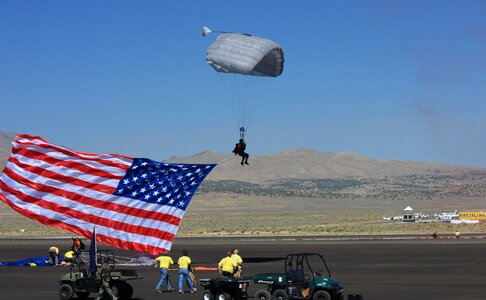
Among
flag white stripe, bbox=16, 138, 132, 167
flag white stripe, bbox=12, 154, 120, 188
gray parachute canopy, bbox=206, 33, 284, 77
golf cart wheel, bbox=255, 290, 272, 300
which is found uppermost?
gray parachute canopy, bbox=206, 33, 284, 77

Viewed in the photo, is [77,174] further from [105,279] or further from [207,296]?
[207,296]

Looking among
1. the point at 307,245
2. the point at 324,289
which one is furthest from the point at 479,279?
the point at 307,245

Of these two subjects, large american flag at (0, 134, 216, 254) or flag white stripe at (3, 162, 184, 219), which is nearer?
large american flag at (0, 134, 216, 254)

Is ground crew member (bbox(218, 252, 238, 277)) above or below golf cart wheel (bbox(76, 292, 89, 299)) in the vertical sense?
above

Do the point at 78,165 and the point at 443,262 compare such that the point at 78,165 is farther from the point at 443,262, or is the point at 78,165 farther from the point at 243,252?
the point at 243,252

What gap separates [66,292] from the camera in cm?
3225

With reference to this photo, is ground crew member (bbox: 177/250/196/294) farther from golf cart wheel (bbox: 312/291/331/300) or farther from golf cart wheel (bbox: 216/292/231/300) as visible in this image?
golf cart wheel (bbox: 312/291/331/300)

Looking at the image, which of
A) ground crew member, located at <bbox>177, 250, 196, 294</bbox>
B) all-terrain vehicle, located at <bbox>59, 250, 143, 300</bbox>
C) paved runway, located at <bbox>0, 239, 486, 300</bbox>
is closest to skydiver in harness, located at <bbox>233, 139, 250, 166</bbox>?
paved runway, located at <bbox>0, 239, 486, 300</bbox>

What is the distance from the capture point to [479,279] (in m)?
38.8

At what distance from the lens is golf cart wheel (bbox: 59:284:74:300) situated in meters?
32.2

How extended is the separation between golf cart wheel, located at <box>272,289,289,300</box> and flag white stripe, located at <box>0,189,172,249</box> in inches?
166

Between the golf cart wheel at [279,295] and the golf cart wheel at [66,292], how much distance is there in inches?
278

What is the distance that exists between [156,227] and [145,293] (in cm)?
836

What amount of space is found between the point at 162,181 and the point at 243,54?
44.0 ft
